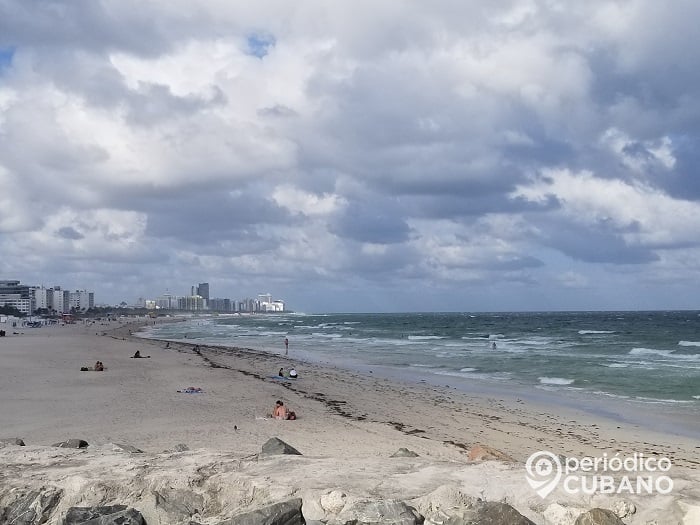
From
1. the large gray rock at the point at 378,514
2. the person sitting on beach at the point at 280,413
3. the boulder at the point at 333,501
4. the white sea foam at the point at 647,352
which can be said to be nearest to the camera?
the large gray rock at the point at 378,514

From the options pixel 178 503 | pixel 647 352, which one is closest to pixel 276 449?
pixel 178 503

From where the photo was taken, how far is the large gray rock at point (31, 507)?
624 cm

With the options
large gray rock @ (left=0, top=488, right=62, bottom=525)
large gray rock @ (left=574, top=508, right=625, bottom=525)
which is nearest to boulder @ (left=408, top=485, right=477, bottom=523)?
large gray rock @ (left=574, top=508, right=625, bottom=525)

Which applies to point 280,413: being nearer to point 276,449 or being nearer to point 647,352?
point 276,449

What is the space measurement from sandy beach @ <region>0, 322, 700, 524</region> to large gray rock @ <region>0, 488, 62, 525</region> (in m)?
0.14

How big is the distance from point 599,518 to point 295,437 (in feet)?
30.5

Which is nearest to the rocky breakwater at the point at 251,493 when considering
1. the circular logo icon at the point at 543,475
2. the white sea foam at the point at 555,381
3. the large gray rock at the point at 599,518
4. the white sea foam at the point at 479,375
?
the large gray rock at the point at 599,518

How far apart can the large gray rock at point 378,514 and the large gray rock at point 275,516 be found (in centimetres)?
35

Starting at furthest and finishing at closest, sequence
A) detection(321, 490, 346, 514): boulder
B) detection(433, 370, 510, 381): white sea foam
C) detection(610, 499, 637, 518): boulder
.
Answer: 1. detection(433, 370, 510, 381): white sea foam
2. detection(321, 490, 346, 514): boulder
3. detection(610, 499, 637, 518): boulder

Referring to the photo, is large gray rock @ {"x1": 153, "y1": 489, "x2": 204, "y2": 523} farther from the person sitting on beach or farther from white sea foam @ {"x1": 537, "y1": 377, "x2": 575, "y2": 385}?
white sea foam @ {"x1": 537, "y1": 377, "x2": 575, "y2": 385}

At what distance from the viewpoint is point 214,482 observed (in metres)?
6.48

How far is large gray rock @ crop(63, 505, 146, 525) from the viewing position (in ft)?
19.0

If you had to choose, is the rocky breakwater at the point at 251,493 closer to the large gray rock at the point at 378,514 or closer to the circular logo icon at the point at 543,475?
the large gray rock at the point at 378,514

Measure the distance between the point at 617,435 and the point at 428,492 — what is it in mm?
10975
